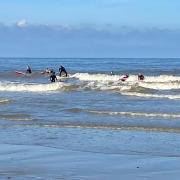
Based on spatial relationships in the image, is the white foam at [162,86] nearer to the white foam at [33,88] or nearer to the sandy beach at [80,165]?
the white foam at [33,88]

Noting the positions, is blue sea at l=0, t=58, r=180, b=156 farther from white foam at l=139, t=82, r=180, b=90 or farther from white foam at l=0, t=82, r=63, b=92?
white foam at l=0, t=82, r=63, b=92

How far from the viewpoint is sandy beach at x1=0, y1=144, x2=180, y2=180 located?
932 cm

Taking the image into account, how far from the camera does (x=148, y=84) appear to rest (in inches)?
1417

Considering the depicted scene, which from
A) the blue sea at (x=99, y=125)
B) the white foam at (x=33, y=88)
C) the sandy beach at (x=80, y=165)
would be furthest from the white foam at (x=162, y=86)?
the sandy beach at (x=80, y=165)

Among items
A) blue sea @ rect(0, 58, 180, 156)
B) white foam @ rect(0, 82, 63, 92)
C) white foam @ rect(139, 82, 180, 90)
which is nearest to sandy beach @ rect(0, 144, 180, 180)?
blue sea @ rect(0, 58, 180, 156)

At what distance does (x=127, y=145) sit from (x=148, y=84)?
23367 millimetres

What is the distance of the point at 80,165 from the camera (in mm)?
10273

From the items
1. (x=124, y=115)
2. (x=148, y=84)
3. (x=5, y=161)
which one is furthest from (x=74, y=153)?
(x=148, y=84)

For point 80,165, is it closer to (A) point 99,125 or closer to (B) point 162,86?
(A) point 99,125

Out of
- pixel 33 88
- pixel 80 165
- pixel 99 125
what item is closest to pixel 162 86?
pixel 33 88

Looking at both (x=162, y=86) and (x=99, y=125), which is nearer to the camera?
(x=99, y=125)

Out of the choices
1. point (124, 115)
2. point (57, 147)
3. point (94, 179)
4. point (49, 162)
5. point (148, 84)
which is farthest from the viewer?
point (148, 84)

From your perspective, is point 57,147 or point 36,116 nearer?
point 57,147

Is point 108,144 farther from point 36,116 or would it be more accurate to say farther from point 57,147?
point 36,116
